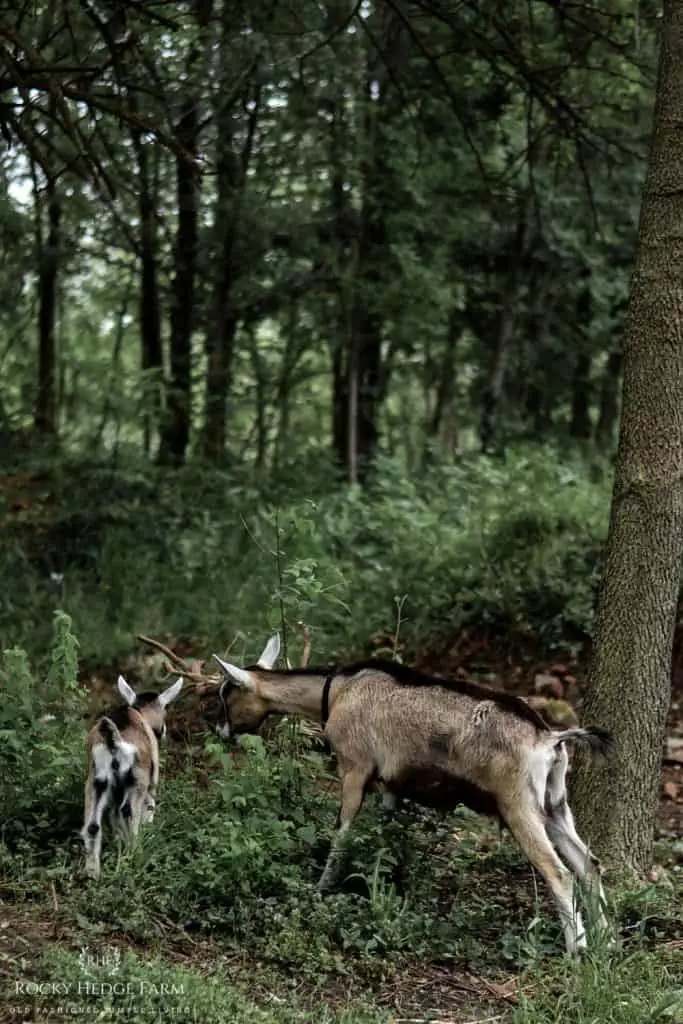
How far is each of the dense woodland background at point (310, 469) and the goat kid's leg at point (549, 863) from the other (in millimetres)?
154

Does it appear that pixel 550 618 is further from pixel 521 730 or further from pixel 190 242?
pixel 190 242

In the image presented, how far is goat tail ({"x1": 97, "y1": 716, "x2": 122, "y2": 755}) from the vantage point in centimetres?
620

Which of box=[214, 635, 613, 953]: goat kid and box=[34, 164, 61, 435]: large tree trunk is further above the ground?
box=[34, 164, 61, 435]: large tree trunk

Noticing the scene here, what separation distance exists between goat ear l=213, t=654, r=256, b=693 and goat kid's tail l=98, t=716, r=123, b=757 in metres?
0.68

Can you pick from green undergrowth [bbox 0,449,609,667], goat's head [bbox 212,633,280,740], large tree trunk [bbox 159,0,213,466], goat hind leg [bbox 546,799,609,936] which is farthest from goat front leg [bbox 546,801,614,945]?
large tree trunk [bbox 159,0,213,466]

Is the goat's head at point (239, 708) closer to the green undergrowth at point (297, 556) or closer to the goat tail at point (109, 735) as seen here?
the goat tail at point (109, 735)

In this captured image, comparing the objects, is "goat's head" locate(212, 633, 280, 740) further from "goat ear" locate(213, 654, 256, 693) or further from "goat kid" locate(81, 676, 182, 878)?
"goat kid" locate(81, 676, 182, 878)

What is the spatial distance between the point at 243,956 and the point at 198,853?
0.81 metres

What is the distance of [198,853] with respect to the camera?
241 inches

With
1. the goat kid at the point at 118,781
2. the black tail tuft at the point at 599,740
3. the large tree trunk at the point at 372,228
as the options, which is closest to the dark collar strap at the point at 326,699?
the goat kid at the point at 118,781

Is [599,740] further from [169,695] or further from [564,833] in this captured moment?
[169,695]

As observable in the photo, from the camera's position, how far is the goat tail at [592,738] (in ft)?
19.0

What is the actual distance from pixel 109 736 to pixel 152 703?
922 millimetres

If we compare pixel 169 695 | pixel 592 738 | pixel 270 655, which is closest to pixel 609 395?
pixel 270 655
